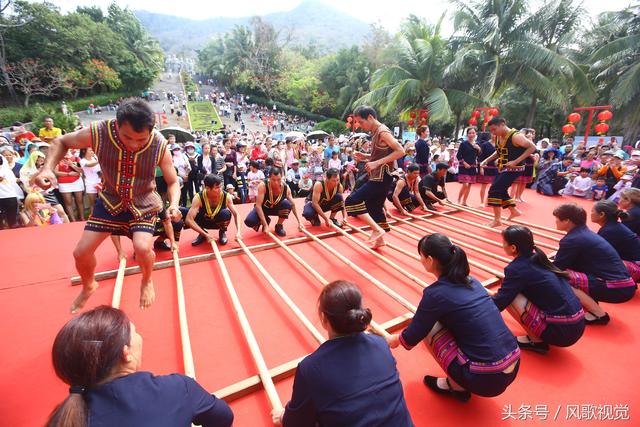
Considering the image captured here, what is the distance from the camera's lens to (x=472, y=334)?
5.27 feet

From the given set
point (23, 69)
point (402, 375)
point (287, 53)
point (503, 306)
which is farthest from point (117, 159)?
point (287, 53)

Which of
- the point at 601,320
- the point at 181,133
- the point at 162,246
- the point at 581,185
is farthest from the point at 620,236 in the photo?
the point at 181,133

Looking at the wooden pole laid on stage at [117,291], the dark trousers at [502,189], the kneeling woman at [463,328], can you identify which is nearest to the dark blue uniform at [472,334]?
the kneeling woman at [463,328]

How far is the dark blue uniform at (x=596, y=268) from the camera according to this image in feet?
7.88

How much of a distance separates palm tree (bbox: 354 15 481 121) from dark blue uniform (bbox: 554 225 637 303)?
1298 centimetres

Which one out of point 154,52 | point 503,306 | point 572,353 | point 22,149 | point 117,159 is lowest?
point 22,149

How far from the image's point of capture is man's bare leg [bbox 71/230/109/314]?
7.41ft

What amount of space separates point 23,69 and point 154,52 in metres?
25.0

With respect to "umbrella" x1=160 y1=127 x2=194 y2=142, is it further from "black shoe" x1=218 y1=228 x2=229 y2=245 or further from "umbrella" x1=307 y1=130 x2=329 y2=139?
"black shoe" x1=218 y1=228 x2=229 y2=245

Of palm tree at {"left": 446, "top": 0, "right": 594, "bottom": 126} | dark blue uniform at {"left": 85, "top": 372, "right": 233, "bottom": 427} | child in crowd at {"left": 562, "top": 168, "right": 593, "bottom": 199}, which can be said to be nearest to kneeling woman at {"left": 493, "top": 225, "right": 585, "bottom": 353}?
dark blue uniform at {"left": 85, "top": 372, "right": 233, "bottom": 427}

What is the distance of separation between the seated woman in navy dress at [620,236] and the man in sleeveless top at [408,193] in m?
2.78

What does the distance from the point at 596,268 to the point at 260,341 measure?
8.98 ft

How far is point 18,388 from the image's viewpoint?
6.13 feet

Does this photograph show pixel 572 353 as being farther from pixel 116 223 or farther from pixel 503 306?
pixel 116 223
